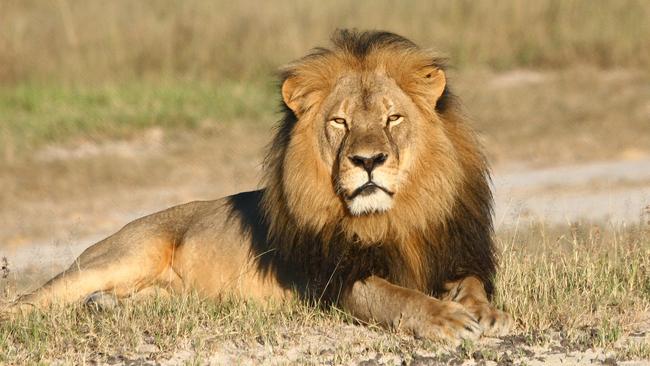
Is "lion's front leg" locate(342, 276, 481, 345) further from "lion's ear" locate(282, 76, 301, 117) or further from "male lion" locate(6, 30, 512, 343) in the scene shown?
"lion's ear" locate(282, 76, 301, 117)

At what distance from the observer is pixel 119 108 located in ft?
39.4

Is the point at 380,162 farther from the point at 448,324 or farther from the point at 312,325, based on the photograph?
the point at 312,325

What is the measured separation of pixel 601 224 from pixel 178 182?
416 cm

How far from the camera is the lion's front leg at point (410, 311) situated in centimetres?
433

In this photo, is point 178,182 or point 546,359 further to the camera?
point 178,182

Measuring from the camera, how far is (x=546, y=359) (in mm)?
4176

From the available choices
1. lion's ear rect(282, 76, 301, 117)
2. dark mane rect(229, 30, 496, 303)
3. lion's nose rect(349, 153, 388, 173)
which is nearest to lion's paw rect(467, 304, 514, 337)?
dark mane rect(229, 30, 496, 303)

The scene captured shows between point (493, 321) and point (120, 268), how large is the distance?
1.88 metres

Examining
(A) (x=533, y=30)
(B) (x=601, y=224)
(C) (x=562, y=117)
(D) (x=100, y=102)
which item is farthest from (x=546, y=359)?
(A) (x=533, y=30)

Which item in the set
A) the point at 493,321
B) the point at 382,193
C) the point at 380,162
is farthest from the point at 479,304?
the point at 380,162

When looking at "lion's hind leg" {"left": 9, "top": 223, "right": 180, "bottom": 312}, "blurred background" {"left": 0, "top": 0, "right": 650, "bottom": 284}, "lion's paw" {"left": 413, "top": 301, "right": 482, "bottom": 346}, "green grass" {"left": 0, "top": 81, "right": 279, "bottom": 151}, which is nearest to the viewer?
"lion's paw" {"left": 413, "top": 301, "right": 482, "bottom": 346}

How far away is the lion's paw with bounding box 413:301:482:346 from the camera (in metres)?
4.31

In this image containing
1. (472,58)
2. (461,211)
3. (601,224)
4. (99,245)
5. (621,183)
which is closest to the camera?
(461,211)

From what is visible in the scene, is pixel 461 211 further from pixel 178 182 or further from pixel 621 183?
pixel 178 182
